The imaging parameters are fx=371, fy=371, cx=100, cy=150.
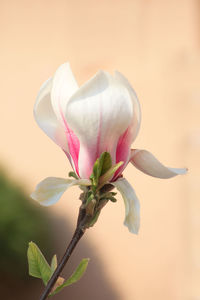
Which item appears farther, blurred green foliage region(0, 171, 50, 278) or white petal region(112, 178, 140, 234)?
blurred green foliage region(0, 171, 50, 278)

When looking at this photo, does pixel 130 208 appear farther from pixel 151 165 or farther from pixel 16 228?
pixel 16 228

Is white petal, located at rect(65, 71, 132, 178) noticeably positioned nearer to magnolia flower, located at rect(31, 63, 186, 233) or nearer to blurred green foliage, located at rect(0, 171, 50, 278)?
magnolia flower, located at rect(31, 63, 186, 233)

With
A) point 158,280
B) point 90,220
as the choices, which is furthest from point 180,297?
point 90,220

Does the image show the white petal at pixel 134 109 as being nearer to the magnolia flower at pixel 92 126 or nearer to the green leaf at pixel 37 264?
the magnolia flower at pixel 92 126

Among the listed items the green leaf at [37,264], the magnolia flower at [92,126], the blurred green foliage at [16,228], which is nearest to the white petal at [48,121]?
the magnolia flower at [92,126]

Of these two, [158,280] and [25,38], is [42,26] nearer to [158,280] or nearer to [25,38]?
[25,38]

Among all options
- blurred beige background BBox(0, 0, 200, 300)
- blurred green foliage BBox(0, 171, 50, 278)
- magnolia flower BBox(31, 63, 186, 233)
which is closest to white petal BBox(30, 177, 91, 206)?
magnolia flower BBox(31, 63, 186, 233)

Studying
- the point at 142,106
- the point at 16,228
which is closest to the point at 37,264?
the point at 16,228
